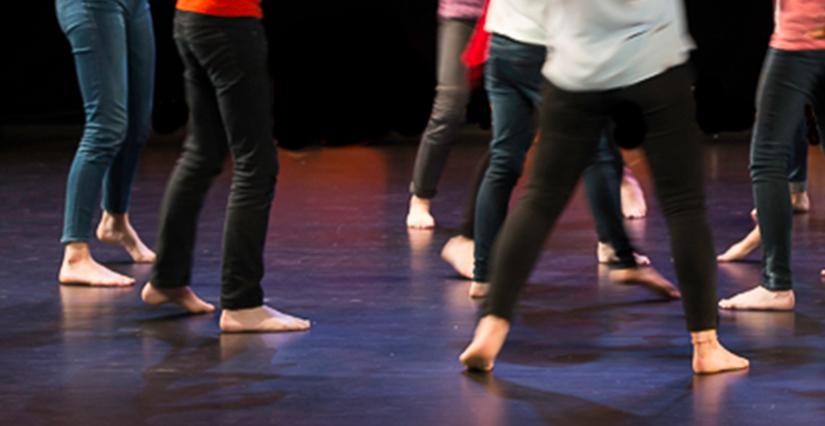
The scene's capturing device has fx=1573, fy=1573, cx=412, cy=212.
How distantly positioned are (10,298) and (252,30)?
1.20 metres

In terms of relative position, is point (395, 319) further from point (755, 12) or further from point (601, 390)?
point (755, 12)

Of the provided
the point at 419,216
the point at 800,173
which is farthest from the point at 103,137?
the point at 800,173

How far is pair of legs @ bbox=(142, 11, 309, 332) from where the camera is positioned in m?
3.71

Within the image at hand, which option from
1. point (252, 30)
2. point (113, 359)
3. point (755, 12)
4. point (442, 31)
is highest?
point (252, 30)

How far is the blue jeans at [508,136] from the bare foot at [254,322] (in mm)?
644

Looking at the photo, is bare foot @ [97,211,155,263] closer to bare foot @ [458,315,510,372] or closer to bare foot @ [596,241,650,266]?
bare foot @ [596,241,650,266]

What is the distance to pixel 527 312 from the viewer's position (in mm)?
4156

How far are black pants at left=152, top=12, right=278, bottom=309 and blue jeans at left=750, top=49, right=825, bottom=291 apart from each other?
1.24m

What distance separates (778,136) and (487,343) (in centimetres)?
109

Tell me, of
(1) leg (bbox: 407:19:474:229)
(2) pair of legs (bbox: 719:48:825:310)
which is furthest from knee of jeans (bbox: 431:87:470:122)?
(2) pair of legs (bbox: 719:48:825:310)

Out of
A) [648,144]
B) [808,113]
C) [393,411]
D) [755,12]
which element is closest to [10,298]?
[393,411]

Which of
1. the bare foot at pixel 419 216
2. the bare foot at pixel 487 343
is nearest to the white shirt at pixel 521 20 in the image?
the bare foot at pixel 487 343

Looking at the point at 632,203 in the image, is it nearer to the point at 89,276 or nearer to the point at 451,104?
the point at 451,104

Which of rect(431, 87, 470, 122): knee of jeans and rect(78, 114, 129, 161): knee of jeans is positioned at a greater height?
rect(78, 114, 129, 161): knee of jeans
